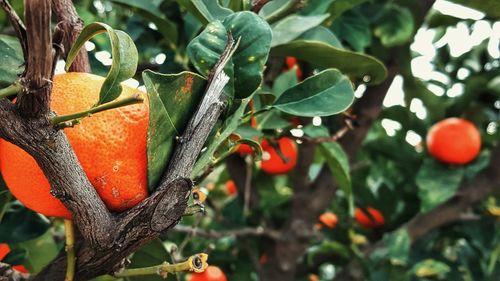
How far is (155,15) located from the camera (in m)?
0.75

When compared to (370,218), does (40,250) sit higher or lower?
higher

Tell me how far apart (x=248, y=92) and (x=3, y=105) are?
20 cm

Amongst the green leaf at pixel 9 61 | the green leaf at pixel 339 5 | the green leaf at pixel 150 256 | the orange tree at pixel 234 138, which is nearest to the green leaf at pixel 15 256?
the orange tree at pixel 234 138

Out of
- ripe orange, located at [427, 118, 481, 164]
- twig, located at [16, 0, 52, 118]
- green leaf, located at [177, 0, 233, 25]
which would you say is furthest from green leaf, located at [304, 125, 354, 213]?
ripe orange, located at [427, 118, 481, 164]

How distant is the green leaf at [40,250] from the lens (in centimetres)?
74

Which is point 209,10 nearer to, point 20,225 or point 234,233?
point 20,225

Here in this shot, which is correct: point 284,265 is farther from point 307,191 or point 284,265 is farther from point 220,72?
point 220,72

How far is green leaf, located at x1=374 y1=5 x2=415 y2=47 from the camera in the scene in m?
0.98

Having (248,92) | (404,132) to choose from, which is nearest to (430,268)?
(404,132)

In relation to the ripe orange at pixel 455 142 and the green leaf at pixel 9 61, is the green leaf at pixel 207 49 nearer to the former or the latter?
the green leaf at pixel 9 61

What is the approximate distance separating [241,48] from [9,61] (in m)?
0.17

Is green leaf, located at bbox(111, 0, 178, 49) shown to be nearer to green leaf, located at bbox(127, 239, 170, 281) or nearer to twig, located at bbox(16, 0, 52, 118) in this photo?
green leaf, located at bbox(127, 239, 170, 281)

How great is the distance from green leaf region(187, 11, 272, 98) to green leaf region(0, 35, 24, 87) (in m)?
0.13

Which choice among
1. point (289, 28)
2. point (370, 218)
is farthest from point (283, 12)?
point (370, 218)
